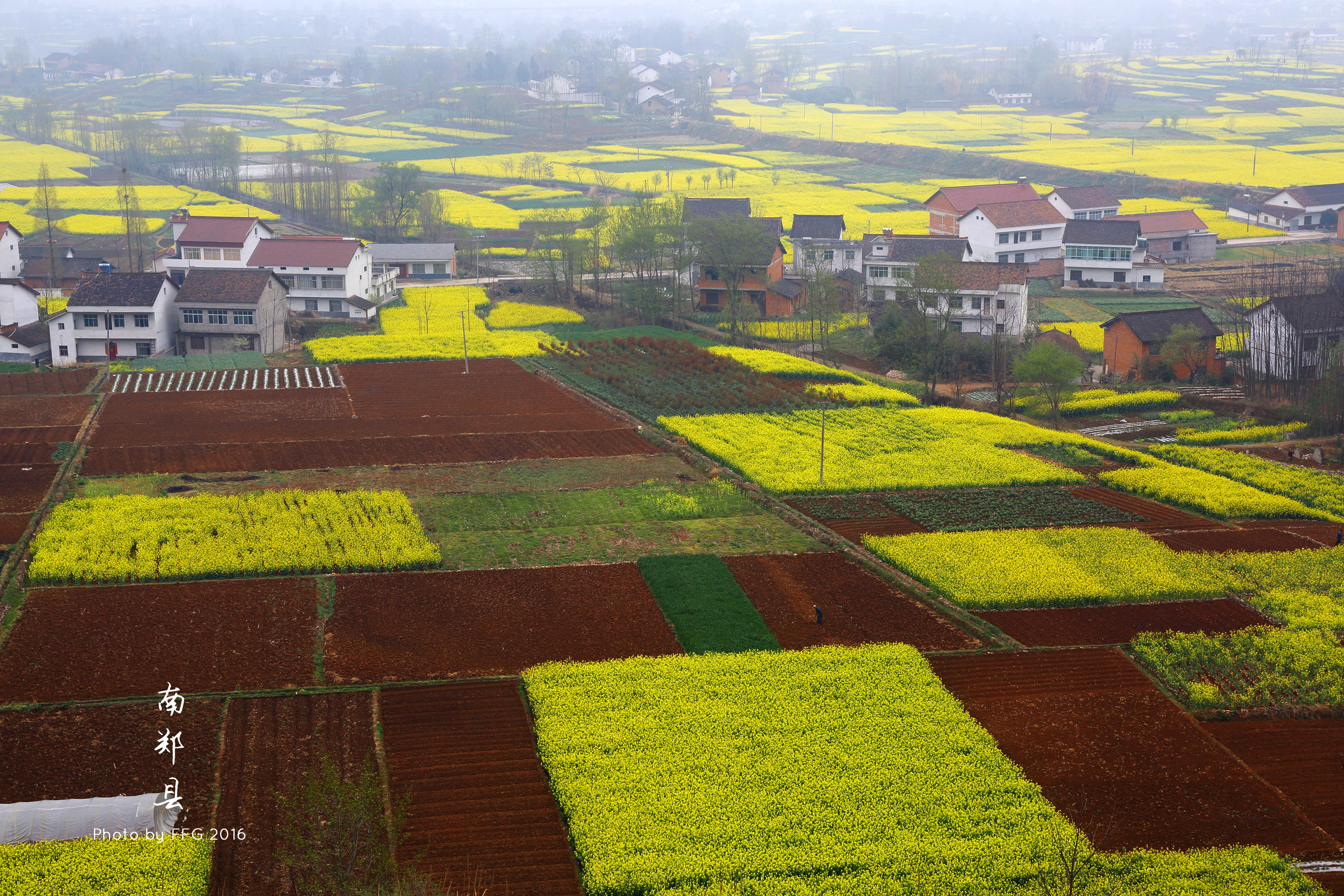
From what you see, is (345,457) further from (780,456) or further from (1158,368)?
(1158,368)

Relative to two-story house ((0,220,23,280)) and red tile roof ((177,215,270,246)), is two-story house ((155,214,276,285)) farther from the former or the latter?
two-story house ((0,220,23,280))

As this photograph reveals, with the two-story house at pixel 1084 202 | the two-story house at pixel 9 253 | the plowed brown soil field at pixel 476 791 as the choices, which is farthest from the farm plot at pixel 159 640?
the two-story house at pixel 1084 202

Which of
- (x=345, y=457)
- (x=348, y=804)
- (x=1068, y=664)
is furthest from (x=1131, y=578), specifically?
(x=345, y=457)

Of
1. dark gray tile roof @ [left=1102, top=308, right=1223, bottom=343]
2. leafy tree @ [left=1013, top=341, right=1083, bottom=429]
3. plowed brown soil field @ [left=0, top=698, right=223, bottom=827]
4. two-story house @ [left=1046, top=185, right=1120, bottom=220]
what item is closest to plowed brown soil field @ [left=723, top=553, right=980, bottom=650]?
plowed brown soil field @ [left=0, top=698, right=223, bottom=827]

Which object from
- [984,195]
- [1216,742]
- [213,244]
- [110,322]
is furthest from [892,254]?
[1216,742]

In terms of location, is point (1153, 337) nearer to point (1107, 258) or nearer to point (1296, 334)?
point (1296, 334)

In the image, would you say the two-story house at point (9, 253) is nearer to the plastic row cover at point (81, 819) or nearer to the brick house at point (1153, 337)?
Answer: the plastic row cover at point (81, 819)
